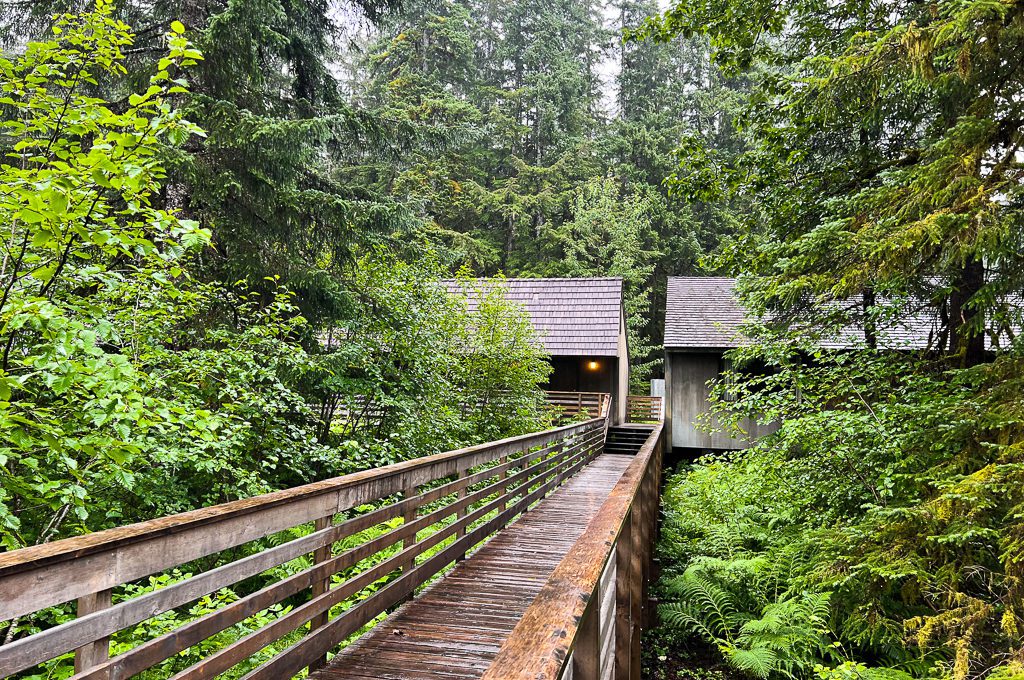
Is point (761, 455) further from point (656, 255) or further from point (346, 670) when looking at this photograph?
point (656, 255)

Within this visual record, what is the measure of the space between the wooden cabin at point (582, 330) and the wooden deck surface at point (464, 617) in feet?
47.1

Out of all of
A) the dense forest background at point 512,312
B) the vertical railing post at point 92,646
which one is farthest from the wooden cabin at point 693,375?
the vertical railing post at point 92,646

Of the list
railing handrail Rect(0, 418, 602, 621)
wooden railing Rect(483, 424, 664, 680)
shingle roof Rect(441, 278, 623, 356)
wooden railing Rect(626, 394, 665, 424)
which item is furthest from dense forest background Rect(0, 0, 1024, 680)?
wooden railing Rect(626, 394, 665, 424)

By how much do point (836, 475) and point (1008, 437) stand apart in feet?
8.05

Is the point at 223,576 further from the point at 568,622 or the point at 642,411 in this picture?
the point at 642,411

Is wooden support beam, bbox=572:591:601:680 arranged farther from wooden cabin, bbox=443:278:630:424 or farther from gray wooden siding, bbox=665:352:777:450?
wooden cabin, bbox=443:278:630:424

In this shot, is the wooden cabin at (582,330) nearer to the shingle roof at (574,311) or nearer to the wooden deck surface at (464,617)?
the shingle roof at (574,311)

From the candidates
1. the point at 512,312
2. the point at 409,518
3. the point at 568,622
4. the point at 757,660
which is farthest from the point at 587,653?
the point at 512,312

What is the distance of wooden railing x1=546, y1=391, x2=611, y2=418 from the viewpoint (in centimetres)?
1988

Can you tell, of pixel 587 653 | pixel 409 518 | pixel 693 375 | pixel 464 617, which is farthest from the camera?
pixel 693 375

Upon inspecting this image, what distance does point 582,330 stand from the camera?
846 inches

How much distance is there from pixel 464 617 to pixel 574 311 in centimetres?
1841

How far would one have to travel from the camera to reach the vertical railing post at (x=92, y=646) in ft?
6.30

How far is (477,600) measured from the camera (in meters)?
4.45
